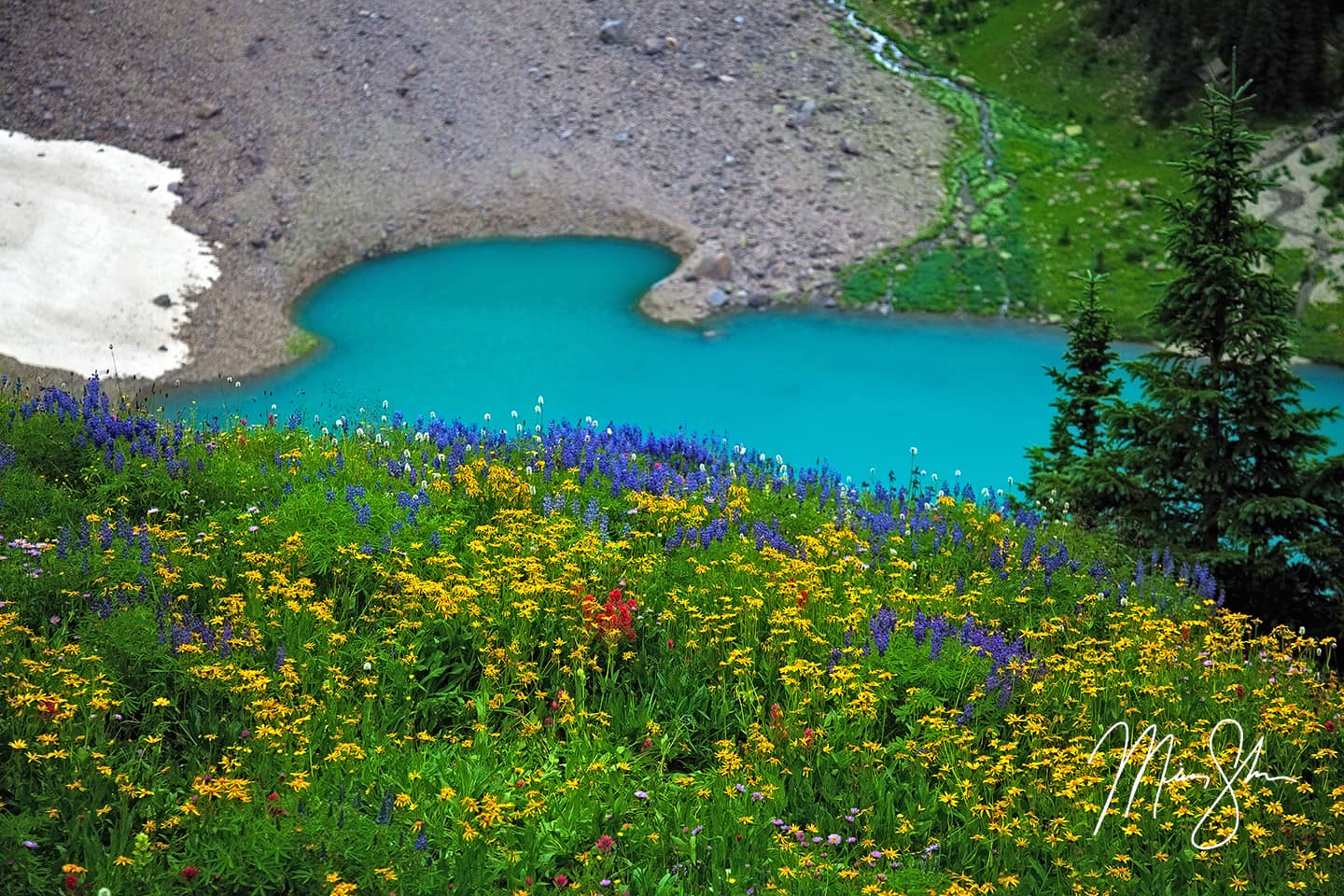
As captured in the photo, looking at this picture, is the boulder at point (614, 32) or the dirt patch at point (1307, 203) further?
the boulder at point (614, 32)

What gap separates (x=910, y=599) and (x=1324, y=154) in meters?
34.6

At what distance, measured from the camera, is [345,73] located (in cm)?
4253

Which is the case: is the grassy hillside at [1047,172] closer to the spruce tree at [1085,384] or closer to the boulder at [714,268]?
the boulder at [714,268]

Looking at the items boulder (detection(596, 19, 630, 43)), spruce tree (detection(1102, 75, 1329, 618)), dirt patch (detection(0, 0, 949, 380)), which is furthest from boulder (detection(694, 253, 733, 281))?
spruce tree (detection(1102, 75, 1329, 618))

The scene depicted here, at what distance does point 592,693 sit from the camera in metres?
11.0

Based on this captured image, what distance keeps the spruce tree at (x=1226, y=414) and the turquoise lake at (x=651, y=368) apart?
9.23m

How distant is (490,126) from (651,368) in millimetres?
14162

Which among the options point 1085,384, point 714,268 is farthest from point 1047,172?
point 1085,384

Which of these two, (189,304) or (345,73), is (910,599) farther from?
(345,73)

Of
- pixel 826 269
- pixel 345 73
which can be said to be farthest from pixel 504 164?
pixel 826 269

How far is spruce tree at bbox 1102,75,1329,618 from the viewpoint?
50.4ft
